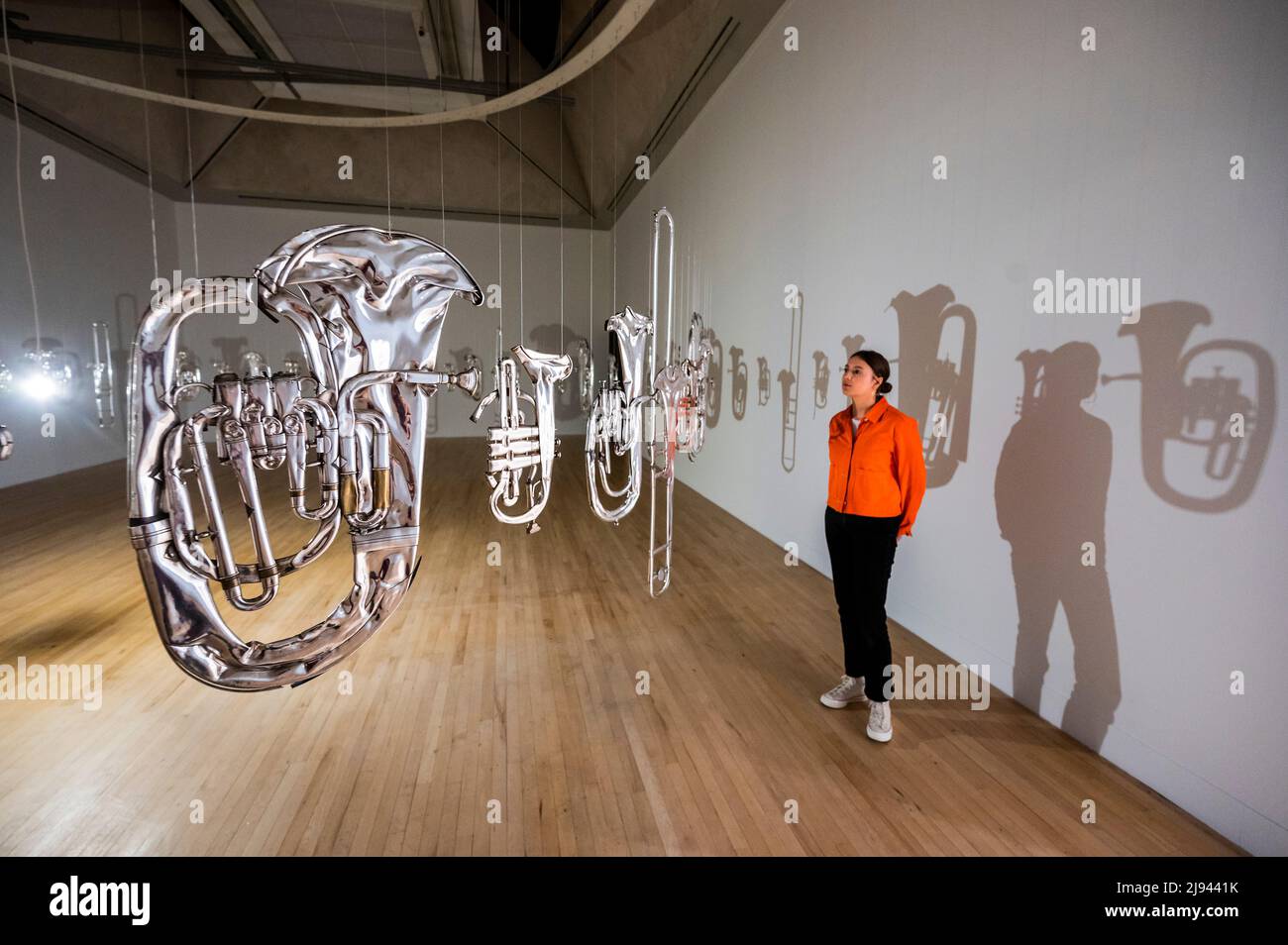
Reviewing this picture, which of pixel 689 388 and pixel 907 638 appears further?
pixel 907 638

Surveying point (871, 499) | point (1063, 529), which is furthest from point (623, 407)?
point (1063, 529)

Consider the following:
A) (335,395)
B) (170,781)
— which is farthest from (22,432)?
(335,395)

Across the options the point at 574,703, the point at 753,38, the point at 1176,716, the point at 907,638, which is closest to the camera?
the point at 1176,716

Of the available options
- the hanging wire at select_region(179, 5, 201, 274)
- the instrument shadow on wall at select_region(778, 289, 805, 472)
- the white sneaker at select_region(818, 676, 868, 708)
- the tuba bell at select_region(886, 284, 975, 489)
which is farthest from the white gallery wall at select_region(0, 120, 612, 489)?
the white sneaker at select_region(818, 676, 868, 708)

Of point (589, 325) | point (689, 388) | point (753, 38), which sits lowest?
point (689, 388)

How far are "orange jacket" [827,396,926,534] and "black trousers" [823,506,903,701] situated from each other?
0.22 ft

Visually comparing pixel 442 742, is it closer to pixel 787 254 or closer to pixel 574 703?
pixel 574 703

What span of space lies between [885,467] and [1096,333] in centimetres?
108

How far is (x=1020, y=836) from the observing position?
245 centimetres

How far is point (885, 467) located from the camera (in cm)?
299

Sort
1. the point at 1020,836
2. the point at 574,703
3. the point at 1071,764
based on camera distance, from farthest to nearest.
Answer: the point at 574,703, the point at 1071,764, the point at 1020,836

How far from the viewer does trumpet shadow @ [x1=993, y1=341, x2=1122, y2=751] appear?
2.92m

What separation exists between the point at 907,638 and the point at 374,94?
12.8 m

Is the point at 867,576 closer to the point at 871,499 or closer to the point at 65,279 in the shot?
the point at 871,499
